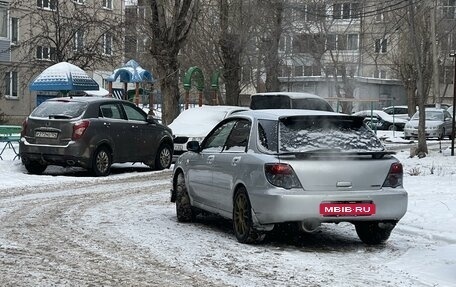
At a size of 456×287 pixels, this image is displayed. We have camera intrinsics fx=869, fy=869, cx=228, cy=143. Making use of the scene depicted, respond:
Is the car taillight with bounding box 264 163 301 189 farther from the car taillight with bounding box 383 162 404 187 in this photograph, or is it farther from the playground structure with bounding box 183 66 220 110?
the playground structure with bounding box 183 66 220 110

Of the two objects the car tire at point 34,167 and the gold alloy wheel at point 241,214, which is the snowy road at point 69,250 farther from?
the car tire at point 34,167

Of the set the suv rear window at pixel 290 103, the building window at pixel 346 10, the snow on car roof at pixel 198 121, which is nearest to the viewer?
the snow on car roof at pixel 198 121

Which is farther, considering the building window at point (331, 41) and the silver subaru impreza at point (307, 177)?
the building window at point (331, 41)

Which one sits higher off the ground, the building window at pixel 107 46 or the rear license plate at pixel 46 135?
the building window at pixel 107 46

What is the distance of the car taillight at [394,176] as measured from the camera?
31.3 ft

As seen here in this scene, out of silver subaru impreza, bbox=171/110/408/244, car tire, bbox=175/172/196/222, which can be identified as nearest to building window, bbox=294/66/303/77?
car tire, bbox=175/172/196/222

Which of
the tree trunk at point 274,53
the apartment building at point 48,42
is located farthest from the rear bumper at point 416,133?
the apartment building at point 48,42

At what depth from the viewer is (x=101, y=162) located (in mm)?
17844

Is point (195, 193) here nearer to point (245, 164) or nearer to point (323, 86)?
point (245, 164)

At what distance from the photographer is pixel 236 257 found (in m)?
8.83

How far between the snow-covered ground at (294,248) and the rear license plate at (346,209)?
1.46 ft

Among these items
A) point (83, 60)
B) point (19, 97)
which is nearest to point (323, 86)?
point (83, 60)

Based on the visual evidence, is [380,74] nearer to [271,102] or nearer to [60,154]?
[271,102]

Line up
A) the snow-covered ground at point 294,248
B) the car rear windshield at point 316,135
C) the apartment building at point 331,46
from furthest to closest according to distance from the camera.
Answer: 1. the apartment building at point 331,46
2. the car rear windshield at point 316,135
3. the snow-covered ground at point 294,248
